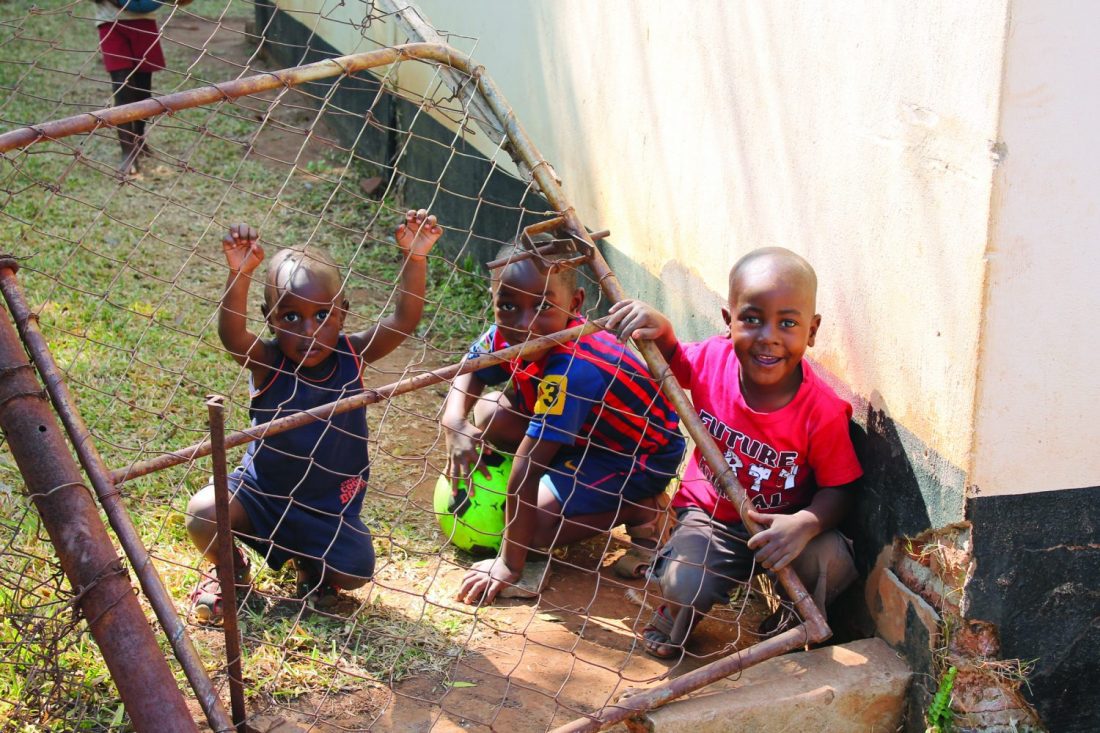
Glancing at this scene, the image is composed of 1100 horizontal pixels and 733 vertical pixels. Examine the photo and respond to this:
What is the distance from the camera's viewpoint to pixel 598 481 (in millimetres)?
3479

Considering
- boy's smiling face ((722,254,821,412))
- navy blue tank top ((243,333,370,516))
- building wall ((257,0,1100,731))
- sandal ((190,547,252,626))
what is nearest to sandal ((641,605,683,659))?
building wall ((257,0,1100,731))

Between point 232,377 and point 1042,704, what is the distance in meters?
3.11

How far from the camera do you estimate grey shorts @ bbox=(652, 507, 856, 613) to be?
2.84 m

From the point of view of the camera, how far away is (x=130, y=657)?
2.04 m

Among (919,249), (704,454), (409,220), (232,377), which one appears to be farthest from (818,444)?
(232,377)

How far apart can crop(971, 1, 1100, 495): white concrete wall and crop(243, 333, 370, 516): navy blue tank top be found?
5.69ft

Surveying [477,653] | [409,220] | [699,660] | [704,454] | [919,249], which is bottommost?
[477,653]

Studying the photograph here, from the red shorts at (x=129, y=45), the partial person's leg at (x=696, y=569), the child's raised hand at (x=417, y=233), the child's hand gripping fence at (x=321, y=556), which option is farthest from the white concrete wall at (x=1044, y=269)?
the red shorts at (x=129, y=45)

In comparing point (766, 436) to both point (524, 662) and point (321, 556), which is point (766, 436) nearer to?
point (524, 662)

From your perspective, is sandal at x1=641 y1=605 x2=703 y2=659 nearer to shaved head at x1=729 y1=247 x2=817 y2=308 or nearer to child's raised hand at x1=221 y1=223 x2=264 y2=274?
shaved head at x1=729 y1=247 x2=817 y2=308

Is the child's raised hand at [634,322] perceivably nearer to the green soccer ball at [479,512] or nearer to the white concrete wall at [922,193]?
the white concrete wall at [922,193]

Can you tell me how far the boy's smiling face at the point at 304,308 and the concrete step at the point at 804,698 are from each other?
1.38 metres

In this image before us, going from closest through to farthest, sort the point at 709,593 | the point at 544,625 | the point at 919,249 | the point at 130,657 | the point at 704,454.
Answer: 1. the point at 130,657
2. the point at 919,249
3. the point at 704,454
4. the point at 709,593
5. the point at 544,625

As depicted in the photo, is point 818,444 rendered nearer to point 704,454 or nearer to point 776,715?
point 704,454
